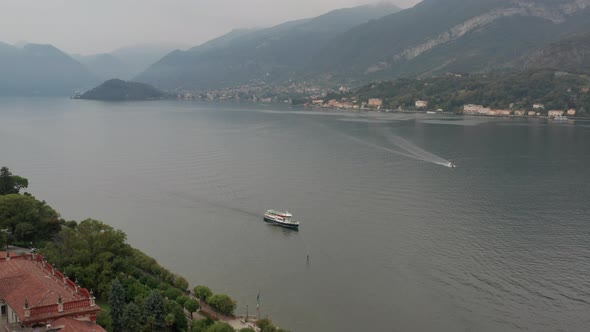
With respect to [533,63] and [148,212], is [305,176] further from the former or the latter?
[533,63]

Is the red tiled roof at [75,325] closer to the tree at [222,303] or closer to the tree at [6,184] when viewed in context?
the tree at [222,303]

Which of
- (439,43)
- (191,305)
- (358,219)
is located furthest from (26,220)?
(439,43)

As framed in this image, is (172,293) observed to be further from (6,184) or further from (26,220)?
(6,184)

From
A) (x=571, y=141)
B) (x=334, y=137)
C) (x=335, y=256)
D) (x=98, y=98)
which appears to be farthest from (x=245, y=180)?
(x=98, y=98)

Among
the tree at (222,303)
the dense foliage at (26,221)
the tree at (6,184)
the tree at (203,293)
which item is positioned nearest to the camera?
the tree at (222,303)

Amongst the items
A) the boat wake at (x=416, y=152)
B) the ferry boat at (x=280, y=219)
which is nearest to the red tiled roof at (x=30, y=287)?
the ferry boat at (x=280, y=219)

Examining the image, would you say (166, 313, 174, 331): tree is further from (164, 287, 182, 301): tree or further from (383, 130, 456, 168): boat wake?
(383, 130, 456, 168): boat wake
